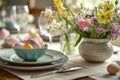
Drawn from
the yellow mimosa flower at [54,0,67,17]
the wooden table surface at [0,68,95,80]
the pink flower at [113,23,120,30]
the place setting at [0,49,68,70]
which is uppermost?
the yellow mimosa flower at [54,0,67,17]

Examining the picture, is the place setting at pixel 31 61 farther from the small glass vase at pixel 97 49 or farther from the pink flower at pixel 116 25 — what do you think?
the pink flower at pixel 116 25

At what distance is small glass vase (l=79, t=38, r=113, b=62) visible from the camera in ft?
3.84

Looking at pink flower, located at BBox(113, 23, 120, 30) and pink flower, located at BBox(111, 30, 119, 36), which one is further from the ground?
pink flower, located at BBox(113, 23, 120, 30)

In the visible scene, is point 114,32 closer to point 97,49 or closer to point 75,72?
point 97,49

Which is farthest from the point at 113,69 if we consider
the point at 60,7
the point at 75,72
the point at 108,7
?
the point at 60,7

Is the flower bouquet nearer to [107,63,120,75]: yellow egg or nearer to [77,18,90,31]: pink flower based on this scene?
[77,18,90,31]: pink flower

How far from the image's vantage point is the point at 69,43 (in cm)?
137

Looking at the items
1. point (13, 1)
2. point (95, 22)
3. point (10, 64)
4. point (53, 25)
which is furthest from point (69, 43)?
point (13, 1)

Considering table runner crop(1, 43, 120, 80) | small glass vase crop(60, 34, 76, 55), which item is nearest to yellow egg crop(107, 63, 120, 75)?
table runner crop(1, 43, 120, 80)

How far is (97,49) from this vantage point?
1169mm

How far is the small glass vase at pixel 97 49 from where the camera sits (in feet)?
Result: 3.84

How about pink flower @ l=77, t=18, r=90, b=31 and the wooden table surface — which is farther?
pink flower @ l=77, t=18, r=90, b=31

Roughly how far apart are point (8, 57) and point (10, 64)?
0.26 ft

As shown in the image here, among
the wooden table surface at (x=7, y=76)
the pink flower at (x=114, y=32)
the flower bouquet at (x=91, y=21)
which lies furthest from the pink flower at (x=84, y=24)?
the wooden table surface at (x=7, y=76)
